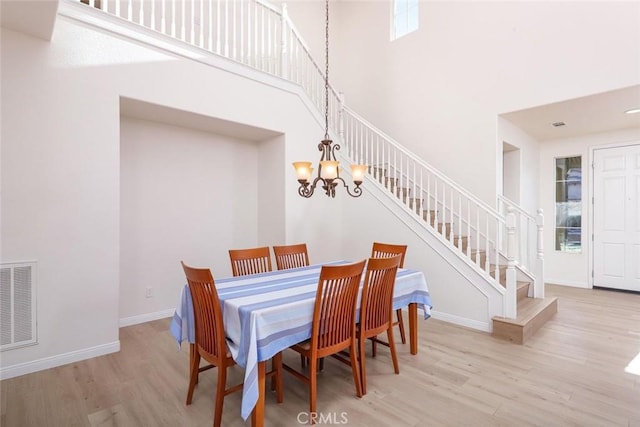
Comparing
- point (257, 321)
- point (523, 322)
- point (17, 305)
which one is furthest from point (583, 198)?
point (17, 305)

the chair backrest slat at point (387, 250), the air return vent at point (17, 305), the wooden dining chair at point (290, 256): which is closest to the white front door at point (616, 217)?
the chair backrest slat at point (387, 250)

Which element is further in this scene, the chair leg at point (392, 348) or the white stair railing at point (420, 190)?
the white stair railing at point (420, 190)

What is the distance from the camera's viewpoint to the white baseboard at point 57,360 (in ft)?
8.18

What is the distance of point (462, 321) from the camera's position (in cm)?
369

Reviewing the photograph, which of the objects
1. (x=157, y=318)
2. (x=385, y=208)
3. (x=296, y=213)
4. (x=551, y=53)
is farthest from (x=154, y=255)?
(x=551, y=53)

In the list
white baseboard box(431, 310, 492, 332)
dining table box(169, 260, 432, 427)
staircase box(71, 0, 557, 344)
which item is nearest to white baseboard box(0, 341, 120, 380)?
dining table box(169, 260, 432, 427)

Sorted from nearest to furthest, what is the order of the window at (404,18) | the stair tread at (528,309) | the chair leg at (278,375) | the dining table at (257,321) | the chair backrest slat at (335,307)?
the dining table at (257,321)
the chair backrest slat at (335,307)
the chair leg at (278,375)
the stair tread at (528,309)
the window at (404,18)

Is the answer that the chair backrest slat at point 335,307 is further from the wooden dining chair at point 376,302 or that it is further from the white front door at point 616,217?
the white front door at point 616,217

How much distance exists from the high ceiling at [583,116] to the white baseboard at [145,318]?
5263mm

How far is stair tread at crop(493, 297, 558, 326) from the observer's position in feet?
10.8

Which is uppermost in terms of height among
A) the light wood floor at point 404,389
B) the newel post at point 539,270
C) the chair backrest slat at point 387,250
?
the chair backrest slat at point 387,250

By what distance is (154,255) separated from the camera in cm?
389

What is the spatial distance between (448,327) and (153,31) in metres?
4.42

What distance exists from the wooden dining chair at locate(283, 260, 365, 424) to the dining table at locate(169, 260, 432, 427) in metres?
0.08
